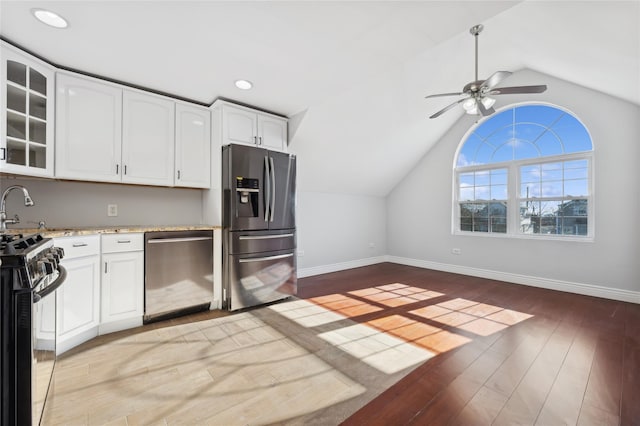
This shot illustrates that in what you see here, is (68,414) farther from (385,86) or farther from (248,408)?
(385,86)

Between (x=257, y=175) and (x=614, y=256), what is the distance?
4.70 meters

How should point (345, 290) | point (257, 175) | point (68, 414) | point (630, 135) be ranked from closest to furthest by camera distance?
point (68, 414) → point (257, 175) → point (630, 135) → point (345, 290)

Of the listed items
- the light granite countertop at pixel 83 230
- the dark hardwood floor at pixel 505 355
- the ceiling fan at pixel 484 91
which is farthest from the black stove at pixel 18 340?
the ceiling fan at pixel 484 91

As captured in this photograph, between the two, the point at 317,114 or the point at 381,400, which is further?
the point at 317,114

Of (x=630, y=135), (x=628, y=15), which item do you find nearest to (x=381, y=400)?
(x=628, y=15)

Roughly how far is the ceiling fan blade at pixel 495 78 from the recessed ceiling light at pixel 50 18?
332cm

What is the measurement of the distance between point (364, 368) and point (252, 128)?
286 cm

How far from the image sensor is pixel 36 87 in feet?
7.49

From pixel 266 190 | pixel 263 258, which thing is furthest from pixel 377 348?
pixel 266 190

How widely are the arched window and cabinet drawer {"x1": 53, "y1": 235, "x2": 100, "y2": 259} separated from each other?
17.5 feet

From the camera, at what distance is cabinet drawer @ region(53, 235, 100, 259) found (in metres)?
2.14

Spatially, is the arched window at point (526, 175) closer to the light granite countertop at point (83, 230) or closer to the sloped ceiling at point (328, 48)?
the sloped ceiling at point (328, 48)

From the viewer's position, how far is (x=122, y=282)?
2545 millimetres

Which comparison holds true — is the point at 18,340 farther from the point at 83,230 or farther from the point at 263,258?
the point at 263,258
